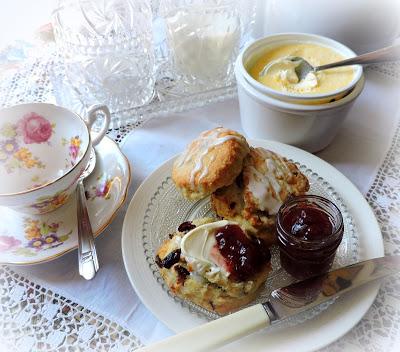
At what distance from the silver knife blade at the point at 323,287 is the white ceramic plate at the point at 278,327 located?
0.03 metres

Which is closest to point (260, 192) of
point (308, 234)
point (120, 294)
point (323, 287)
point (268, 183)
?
point (268, 183)

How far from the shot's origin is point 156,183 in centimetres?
116

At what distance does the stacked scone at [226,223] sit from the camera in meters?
0.88

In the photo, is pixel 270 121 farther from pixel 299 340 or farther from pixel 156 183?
pixel 299 340

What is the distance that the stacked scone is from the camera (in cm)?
88

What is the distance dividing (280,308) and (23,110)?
0.86 m

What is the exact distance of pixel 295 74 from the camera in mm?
1314

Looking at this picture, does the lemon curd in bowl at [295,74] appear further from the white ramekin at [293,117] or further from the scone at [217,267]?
the scone at [217,267]

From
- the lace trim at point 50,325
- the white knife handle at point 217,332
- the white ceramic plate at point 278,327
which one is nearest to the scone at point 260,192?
the white ceramic plate at point 278,327

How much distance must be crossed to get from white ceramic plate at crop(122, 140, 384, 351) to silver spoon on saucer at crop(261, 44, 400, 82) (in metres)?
0.26

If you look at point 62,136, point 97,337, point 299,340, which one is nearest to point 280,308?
point 299,340

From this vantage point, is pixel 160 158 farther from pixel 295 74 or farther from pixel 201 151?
pixel 295 74

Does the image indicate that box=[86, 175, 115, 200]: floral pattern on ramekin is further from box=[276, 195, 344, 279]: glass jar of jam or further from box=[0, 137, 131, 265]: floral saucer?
box=[276, 195, 344, 279]: glass jar of jam

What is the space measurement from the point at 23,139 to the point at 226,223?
67 centimetres
